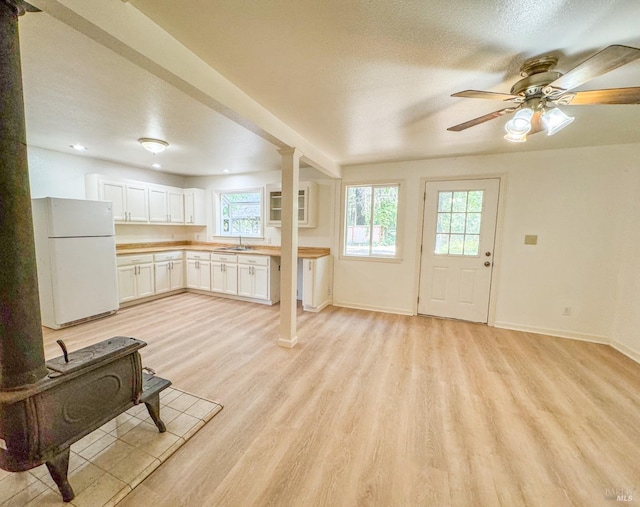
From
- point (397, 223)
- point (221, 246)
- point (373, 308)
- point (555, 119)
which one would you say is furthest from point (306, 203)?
point (555, 119)

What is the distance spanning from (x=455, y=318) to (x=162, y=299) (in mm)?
4834

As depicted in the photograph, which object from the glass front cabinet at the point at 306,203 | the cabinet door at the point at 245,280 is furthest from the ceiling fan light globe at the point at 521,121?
the cabinet door at the point at 245,280

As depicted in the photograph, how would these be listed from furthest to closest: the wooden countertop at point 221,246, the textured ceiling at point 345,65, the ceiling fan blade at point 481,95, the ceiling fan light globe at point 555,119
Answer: the wooden countertop at point 221,246, the ceiling fan light globe at point 555,119, the ceiling fan blade at point 481,95, the textured ceiling at point 345,65

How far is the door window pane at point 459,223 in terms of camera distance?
3641 mm

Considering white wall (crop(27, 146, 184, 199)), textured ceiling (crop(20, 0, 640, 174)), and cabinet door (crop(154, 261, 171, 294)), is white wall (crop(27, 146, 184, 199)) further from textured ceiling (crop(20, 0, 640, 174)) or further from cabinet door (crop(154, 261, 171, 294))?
cabinet door (crop(154, 261, 171, 294))

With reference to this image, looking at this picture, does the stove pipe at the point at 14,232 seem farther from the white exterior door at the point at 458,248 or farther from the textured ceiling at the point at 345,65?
the white exterior door at the point at 458,248

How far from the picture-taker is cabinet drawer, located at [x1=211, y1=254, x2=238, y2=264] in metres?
4.52

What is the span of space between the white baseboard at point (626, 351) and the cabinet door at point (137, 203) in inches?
271

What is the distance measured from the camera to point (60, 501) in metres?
1.25

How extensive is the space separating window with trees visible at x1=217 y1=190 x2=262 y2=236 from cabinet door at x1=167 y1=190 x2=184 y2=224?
2.35ft

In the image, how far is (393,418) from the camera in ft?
6.11

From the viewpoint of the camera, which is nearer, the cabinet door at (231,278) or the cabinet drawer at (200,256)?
the cabinet door at (231,278)

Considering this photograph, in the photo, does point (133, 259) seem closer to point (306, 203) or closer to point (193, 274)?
point (193, 274)

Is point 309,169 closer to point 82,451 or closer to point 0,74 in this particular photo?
point 0,74
